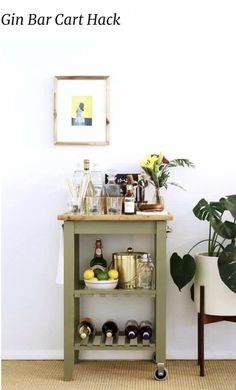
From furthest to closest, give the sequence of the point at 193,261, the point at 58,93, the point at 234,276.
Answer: the point at 58,93, the point at 193,261, the point at 234,276

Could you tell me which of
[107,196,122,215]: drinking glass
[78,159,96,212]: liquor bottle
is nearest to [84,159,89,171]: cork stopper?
[78,159,96,212]: liquor bottle

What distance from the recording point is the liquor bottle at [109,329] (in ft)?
9.72

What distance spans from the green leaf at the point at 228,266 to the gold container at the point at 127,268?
0.49 metres

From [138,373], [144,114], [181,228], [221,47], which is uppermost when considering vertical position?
Answer: [221,47]

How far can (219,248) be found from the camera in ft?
9.61

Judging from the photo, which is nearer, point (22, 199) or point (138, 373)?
point (138, 373)

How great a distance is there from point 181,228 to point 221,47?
1.15m

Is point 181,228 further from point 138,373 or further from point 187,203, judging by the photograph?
point 138,373

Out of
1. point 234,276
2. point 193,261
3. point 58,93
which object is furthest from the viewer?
point 58,93

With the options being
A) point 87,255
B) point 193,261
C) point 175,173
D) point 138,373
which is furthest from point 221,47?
point 138,373

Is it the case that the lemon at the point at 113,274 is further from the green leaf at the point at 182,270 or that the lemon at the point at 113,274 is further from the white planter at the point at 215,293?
the white planter at the point at 215,293

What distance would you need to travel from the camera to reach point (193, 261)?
2.84 metres

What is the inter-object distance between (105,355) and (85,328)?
349 millimetres

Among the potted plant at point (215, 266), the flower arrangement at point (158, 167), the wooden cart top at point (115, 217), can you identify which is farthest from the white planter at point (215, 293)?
the flower arrangement at point (158, 167)
